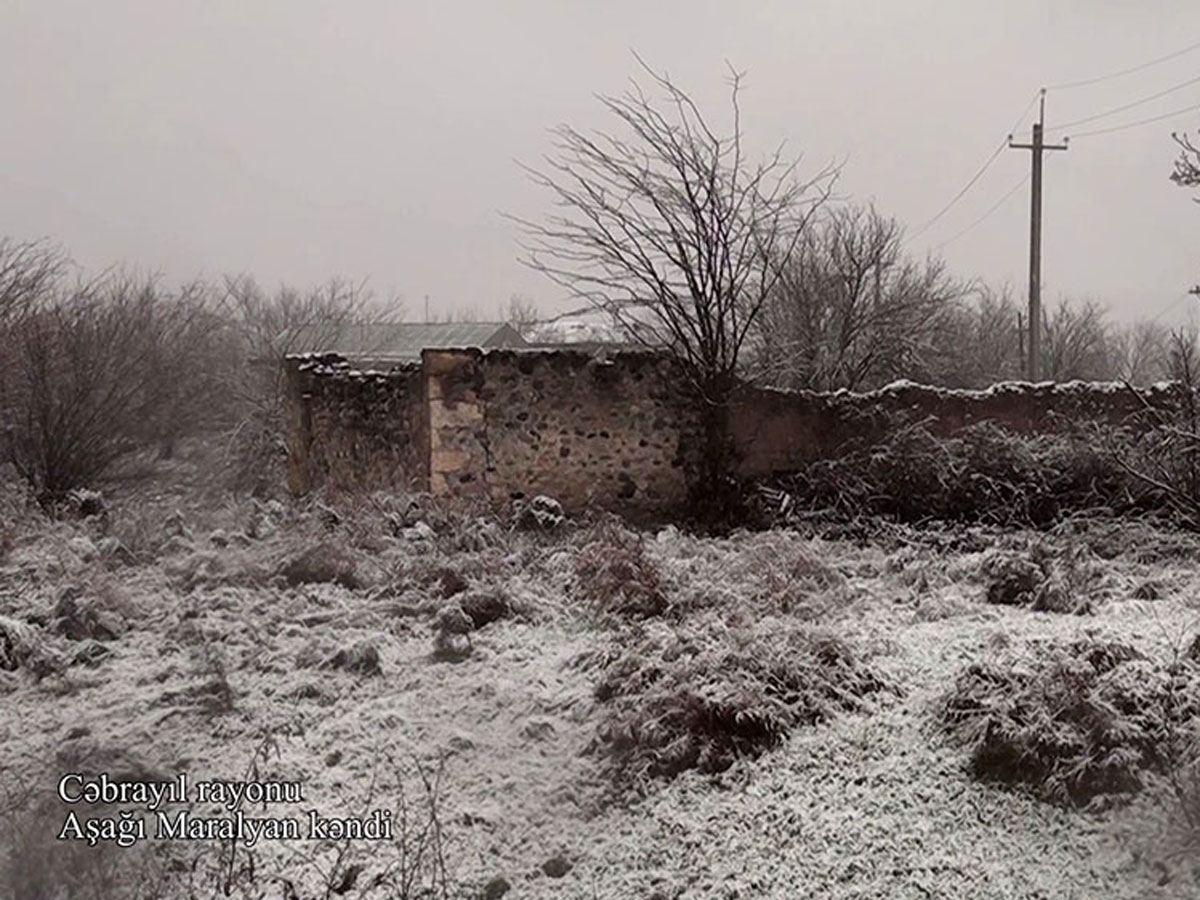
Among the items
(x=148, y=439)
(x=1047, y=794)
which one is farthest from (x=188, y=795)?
(x=148, y=439)

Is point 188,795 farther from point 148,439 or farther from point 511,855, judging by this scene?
point 148,439

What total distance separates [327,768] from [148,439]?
1565 centimetres

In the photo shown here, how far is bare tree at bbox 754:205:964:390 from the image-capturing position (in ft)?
66.3

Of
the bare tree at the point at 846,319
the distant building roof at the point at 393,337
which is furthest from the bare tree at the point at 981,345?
the distant building roof at the point at 393,337

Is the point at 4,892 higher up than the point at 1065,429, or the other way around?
the point at 1065,429

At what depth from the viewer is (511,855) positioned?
3.71 m

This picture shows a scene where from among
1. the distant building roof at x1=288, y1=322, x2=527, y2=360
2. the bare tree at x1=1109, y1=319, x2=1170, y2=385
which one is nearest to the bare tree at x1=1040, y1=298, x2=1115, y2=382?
the bare tree at x1=1109, y1=319, x2=1170, y2=385

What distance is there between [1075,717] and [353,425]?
8930mm

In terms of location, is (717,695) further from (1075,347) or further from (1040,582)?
(1075,347)

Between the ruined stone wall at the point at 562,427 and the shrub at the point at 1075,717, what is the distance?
21.4 feet

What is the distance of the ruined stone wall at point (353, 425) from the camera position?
1086 centimetres

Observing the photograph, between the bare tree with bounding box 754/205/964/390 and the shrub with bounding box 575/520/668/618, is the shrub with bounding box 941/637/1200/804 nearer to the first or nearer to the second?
the shrub with bounding box 575/520/668/618

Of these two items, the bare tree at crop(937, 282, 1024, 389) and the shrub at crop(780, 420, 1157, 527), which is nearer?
the shrub at crop(780, 420, 1157, 527)

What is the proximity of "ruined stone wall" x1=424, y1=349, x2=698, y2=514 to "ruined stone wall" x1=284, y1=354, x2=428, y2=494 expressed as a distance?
38 cm
